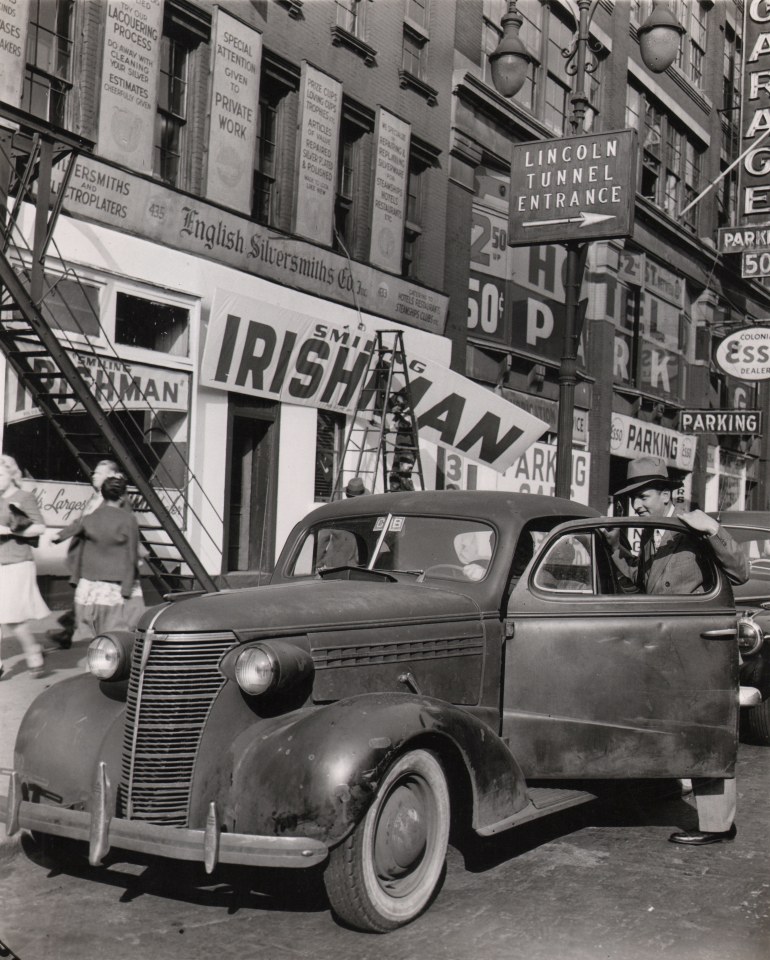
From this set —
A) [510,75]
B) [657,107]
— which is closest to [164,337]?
[510,75]

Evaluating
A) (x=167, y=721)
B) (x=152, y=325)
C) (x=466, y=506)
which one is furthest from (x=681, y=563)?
(x=152, y=325)

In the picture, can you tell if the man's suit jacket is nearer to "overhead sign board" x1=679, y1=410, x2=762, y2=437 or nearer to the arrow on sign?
the arrow on sign

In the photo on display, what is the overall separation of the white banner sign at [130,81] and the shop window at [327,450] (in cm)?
467

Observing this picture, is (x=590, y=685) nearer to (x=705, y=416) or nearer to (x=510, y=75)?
(x=510, y=75)

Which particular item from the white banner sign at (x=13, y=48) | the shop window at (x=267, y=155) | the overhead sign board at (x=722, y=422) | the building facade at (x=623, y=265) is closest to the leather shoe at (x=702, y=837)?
the building facade at (x=623, y=265)

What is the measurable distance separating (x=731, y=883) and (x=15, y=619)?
5.81 meters

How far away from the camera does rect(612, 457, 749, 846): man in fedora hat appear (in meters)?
5.51

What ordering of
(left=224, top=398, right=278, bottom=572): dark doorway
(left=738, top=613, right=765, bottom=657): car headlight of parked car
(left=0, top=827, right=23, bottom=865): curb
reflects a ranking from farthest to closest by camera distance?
(left=224, top=398, right=278, bottom=572): dark doorway, (left=738, top=613, right=765, bottom=657): car headlight of parked car, (left=0, top=827, right=23, bottom=865): curb

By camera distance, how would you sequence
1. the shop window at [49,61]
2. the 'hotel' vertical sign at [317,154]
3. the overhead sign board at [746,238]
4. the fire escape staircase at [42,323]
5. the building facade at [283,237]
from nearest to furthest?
the fire escape staircase at [42,323] < the shop window at [49,61] < the building facade at [283,237] < the 'hotel' vertical sign at [317,154] < the overhead sign board at [746,238]

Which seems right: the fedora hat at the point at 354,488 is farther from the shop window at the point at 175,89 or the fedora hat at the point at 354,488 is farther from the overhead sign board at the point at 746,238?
the overhead sign board at the point at 746,238

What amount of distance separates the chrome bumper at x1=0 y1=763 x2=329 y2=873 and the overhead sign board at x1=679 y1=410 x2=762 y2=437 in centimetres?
2001

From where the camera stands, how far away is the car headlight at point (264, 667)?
425 centimetres

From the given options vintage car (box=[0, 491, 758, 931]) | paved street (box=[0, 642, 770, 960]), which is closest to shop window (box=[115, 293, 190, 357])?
vintage car (box=[0, 491, 758, 931])

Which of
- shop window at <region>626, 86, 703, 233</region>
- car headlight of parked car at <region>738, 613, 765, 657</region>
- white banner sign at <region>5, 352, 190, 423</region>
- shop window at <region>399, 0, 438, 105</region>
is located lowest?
car headlight of parked car at <region>738, 613, 765, 657</region>
